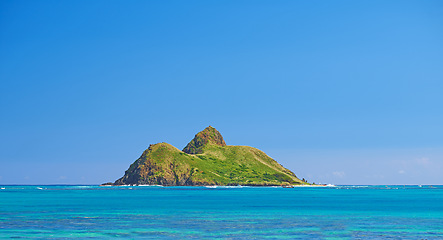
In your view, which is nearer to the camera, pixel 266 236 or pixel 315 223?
pixel 266 236

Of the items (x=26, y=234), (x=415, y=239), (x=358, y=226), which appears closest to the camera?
(x=415, y=239)

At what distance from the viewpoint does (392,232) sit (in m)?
71.2

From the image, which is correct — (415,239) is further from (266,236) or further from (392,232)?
(266,236)

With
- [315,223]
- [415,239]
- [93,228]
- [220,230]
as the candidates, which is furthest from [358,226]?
[93,228]

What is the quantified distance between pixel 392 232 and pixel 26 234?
52660 millimetres

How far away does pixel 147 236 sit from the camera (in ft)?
216

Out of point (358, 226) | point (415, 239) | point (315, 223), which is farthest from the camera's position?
point (315, 223)

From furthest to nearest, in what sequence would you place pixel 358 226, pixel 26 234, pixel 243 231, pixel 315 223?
pixel 315 223 < pixel 358 226 < pixel 243 231 < pixel 26 234

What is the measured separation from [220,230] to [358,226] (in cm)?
2413

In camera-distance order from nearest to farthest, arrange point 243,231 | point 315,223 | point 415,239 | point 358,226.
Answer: point 415,239
point 243,231
point 358,226
point 315,223

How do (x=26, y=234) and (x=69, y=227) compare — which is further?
(x=69, y=227)

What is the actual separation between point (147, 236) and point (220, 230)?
12591 millimetres

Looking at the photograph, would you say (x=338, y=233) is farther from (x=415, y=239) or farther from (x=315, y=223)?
(x=315, y=223)

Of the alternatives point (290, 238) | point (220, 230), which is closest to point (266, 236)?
point (290, 238)
